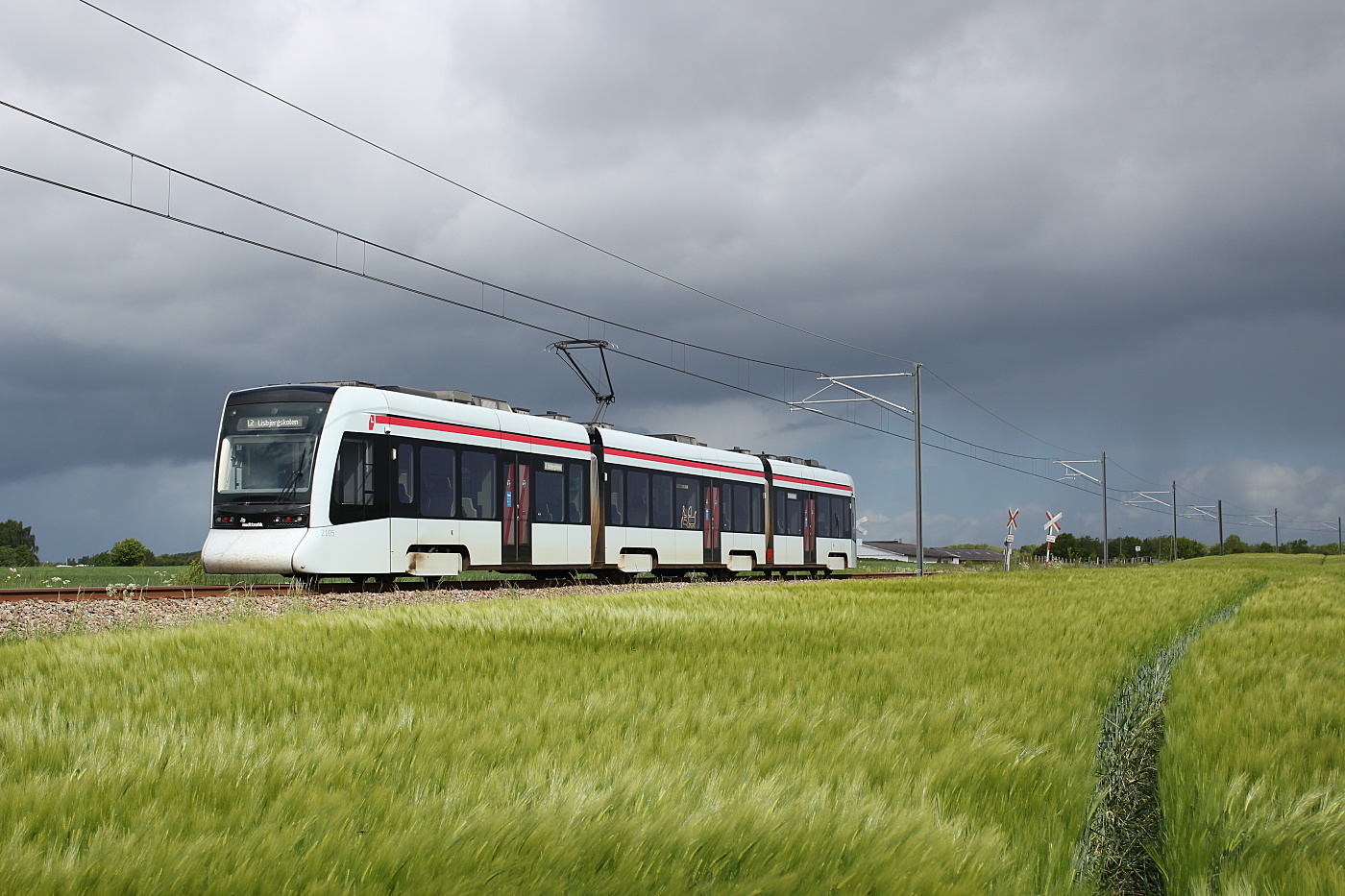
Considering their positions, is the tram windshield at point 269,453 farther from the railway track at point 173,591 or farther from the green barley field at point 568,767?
the green barley field at point 568,767

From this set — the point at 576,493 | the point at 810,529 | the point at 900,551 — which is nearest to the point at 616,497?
the point at 576,493

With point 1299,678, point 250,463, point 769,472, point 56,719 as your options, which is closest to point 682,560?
point 769,472

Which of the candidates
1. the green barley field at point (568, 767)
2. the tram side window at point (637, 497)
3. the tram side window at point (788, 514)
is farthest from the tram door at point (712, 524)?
the green barley field at point (568, 767)

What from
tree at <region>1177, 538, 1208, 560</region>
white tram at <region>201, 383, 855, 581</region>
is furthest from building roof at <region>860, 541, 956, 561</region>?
white tram at <region>201, 383, 855, 581</region>

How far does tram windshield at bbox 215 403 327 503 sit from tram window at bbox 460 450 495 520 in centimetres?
334

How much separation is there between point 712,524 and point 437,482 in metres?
10.6

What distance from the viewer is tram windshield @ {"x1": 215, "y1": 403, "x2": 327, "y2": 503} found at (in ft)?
54.9

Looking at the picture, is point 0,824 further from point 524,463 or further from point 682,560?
point 682,560

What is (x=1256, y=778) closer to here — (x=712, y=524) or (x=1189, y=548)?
(x=712, y=524)

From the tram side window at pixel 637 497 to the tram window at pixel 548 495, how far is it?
2.63 meters

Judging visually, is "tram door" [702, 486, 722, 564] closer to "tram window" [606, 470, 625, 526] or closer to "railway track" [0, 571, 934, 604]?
"tram window" [606, 470, 625, 526]

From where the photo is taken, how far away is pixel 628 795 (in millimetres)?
2555

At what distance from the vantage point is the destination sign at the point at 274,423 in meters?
17.0

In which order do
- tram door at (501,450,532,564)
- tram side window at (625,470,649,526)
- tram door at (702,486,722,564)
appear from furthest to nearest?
tram door at (702,486,722,564), tram side window at (625,470,649,526), tram door at (501,450,532,564)
